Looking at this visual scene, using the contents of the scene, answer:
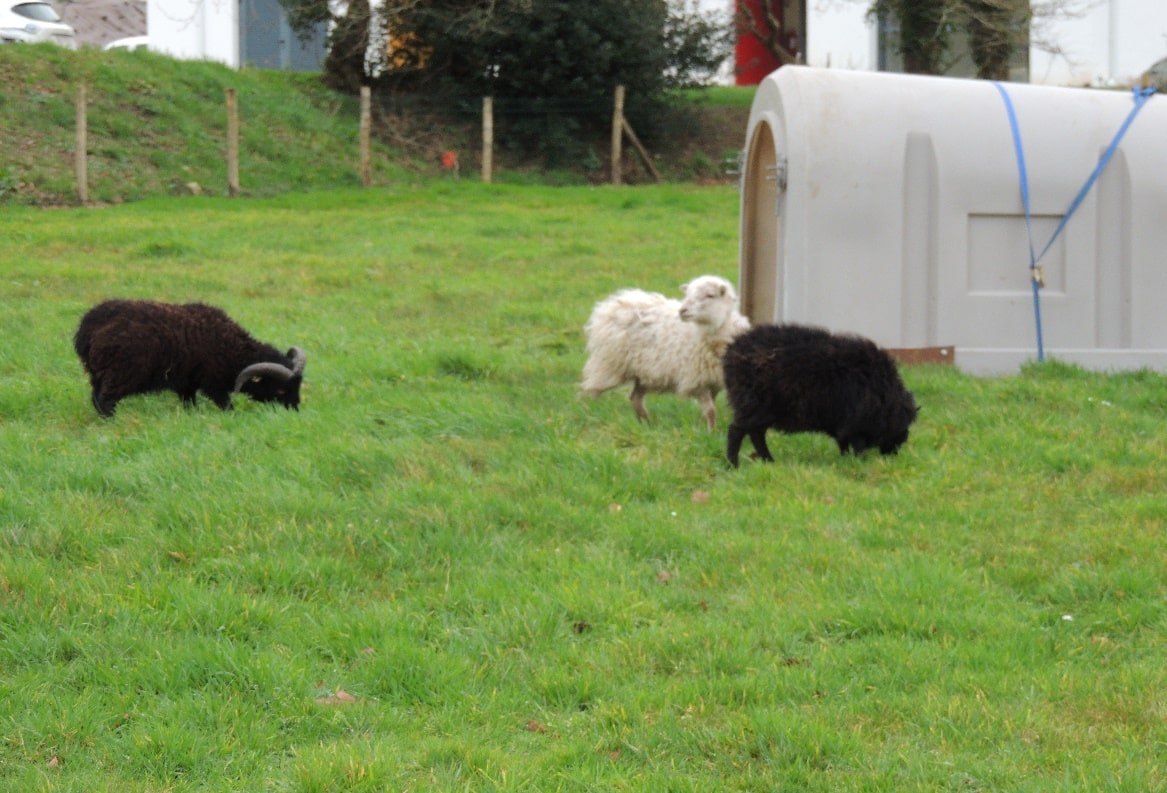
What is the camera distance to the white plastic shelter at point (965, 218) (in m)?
10.6

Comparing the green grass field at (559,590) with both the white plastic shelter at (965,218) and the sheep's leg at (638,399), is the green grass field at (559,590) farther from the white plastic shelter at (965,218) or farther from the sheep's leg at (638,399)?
the white plastic shelter at (965,218)

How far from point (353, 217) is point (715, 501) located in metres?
14.7

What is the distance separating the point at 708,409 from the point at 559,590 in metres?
3.51

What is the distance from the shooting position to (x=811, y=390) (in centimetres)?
806

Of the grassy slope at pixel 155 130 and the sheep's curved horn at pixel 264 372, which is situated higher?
the grassy slope at pixel 155 130

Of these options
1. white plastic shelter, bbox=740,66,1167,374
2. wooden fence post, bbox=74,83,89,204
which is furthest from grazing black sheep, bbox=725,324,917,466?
wooden fence post, bbox=74,83,89,204

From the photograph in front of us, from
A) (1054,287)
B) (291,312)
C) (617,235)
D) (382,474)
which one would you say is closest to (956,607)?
(382,474)

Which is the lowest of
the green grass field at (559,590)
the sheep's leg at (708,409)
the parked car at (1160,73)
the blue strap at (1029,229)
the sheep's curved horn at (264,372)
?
the green grass field at (559,590)

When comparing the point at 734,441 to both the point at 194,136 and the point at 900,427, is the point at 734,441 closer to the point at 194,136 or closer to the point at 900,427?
the point at 900,427

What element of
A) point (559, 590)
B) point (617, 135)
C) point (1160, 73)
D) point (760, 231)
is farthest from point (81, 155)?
point (1160, 73)

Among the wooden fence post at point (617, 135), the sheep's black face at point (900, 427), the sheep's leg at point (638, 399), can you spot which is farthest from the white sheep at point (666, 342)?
the wooden fence post at point (617, 135)

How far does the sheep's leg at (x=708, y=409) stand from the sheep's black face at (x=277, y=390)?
2.91 m

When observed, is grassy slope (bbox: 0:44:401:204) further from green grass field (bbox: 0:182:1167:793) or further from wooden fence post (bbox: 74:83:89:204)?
green grass field (bbox: 0:182:1167:793)

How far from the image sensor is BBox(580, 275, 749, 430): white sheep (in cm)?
906
